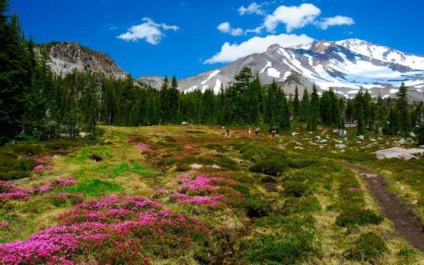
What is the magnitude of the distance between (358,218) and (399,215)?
12.0 feet

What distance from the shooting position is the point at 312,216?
725 inches

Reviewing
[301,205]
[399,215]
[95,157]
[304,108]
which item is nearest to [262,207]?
[301,205]

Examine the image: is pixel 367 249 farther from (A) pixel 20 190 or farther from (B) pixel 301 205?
(A) pixel 20 190

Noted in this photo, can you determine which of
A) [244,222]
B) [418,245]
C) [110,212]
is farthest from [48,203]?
[418,245]

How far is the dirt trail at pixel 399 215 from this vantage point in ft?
51.3

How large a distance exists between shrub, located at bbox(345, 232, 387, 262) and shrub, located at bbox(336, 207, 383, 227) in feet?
7.87

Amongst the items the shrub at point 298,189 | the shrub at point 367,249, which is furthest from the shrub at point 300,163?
the shrub at point 367,249

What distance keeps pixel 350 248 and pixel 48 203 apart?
15572mm

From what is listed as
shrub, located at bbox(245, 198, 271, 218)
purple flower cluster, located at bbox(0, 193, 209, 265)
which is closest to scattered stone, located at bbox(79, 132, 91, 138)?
purple flower cluster, located at bbox(0, 193, 209, 265)

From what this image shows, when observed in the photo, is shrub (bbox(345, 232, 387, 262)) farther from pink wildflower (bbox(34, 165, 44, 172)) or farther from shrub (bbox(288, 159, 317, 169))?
pink wildflower (bbox(34, 165, 44, 172))

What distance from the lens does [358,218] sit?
17312 mm

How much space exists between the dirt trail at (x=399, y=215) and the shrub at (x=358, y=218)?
109 centimetres

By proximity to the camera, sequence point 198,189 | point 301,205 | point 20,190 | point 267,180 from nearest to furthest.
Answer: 1. point 301,205
2. point 20,190
3. point 198,189
4. point 267,180

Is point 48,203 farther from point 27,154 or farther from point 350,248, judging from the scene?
point 27,154
